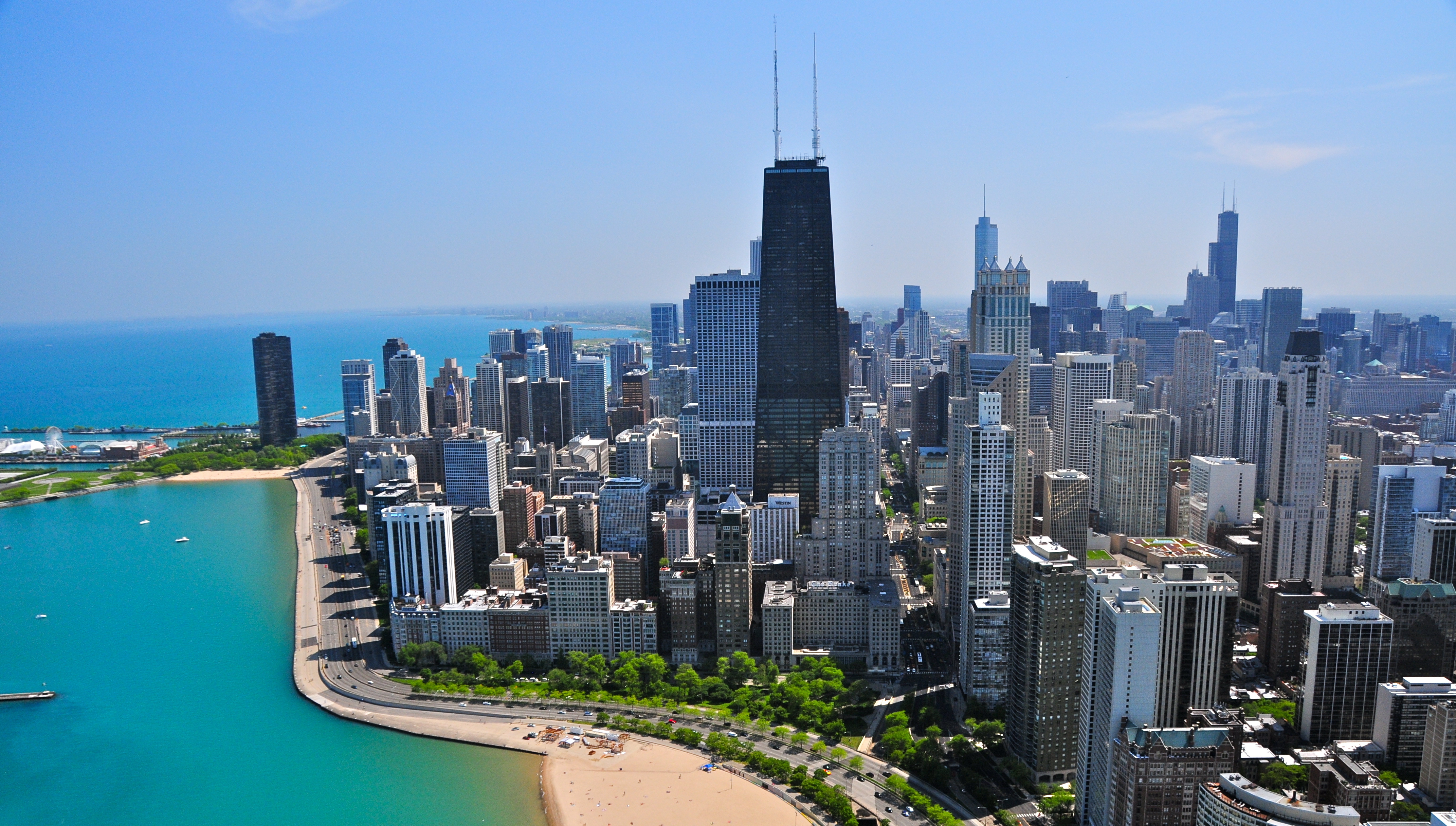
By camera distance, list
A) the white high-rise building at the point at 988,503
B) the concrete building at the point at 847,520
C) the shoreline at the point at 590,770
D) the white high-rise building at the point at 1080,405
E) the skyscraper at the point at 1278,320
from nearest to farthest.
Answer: the shoreline at the point at 590,770 → the white high-rise building at the point at 988,503 → the concrete building at the point at 847,520 → the white high-rise building at the point at 1080,405 → the skyscraper at the point at 1278,320

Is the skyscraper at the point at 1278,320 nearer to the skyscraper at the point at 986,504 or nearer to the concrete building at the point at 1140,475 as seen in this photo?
the concrete building at the point at 1140,475

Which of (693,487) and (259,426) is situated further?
(259,426)

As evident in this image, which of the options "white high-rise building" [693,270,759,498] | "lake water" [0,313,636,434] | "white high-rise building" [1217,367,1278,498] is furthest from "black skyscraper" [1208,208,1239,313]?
"lake water" [0,313,636,434]

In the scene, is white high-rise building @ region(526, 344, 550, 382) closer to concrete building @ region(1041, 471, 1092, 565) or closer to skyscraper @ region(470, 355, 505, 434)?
skyscraper @ region(470, 355, 505, 434)

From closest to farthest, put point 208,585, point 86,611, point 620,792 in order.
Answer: point 620,792 < point 86,611 < point 208,585

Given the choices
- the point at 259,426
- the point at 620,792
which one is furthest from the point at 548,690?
the point at 259,426

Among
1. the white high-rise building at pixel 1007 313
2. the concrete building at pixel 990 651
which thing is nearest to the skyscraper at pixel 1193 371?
the white high-rise building at pixel 1007 313

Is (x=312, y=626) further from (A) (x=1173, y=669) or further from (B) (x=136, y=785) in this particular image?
(A) (x=1173, y=669)
